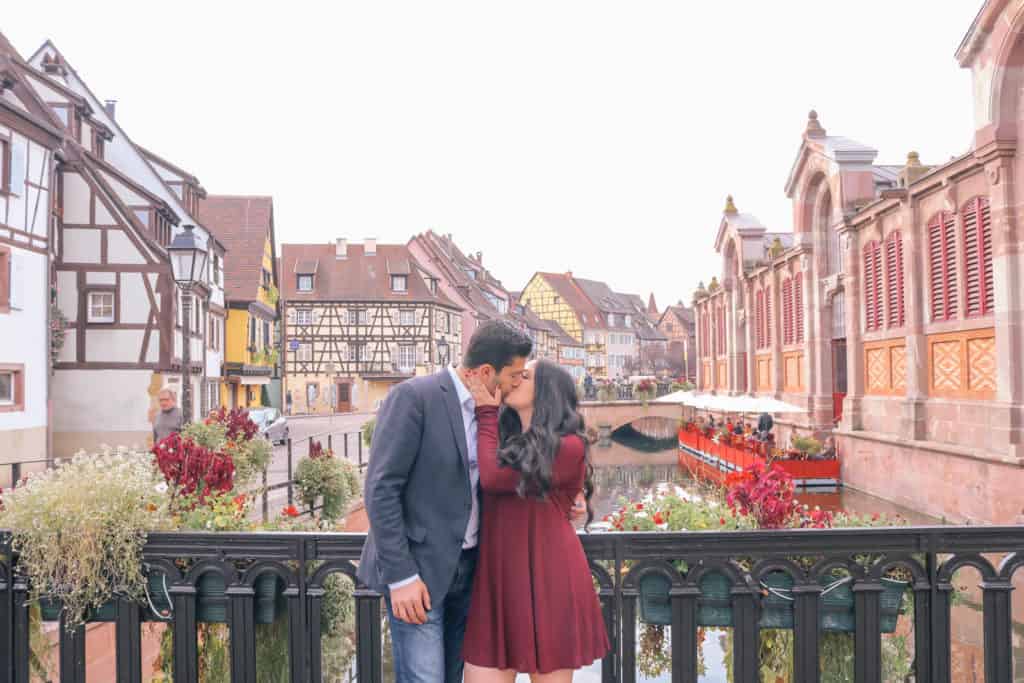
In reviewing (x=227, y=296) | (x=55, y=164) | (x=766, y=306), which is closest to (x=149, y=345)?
(x=55, y=164)

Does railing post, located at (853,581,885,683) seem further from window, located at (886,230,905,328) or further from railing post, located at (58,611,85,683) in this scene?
→ window, located at (886,230,905,328)

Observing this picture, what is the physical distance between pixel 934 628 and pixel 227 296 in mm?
36797

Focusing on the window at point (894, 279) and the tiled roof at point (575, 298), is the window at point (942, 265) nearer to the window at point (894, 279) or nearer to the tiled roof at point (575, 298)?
the window at point (894, 279)

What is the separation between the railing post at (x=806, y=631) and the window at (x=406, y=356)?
5463cm

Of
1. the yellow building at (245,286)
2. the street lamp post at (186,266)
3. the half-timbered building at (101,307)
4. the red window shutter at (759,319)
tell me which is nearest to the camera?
the street lamp post at (186,266)

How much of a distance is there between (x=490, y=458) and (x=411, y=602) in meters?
0.55

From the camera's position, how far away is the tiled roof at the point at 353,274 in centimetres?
5778

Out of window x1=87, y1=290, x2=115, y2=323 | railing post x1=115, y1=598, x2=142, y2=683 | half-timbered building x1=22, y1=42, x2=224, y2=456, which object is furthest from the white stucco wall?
railing post x1=115, y1=598, x2=142, y2=683

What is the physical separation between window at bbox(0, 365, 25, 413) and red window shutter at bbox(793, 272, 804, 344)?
21676 mm

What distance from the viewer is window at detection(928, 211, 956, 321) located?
58.3 feet

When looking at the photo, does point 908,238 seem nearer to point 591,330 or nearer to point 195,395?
point 195,395

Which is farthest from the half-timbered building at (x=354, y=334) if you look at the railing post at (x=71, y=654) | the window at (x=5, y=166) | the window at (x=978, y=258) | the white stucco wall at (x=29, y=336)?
the railing post at (x=71, y=654)

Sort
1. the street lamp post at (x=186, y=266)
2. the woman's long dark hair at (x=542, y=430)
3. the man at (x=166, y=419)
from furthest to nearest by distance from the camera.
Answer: the street lamp post at (x=186, y=266) < the man at (x=166, y=419) < the woman's long dark hair at (x=542, y=430)

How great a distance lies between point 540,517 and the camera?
3.16 metres
